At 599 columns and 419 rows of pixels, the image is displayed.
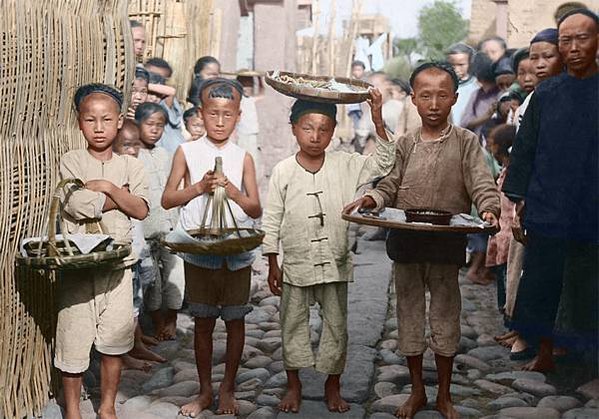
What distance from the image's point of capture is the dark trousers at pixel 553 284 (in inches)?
180

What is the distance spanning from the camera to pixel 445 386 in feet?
13.9

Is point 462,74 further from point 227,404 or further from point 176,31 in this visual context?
point 227,404

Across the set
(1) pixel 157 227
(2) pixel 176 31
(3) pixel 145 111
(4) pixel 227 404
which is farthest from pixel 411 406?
(2) pixel 176 31

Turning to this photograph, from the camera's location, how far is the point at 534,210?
4.60 meters

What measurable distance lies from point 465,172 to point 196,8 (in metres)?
6.22

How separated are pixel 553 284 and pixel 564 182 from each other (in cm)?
64

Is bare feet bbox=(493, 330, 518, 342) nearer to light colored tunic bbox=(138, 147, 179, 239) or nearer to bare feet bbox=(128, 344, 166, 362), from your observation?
bare feet bbox=(128, 344, 166, 362)

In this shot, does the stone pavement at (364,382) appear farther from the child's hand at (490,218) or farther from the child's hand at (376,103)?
the child's hand at (376,103)

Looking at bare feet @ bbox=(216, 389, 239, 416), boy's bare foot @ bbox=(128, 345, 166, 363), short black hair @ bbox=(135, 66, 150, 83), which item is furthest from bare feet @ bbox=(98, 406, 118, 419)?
short black hair @ bbox=(135, 66, 150, 83)

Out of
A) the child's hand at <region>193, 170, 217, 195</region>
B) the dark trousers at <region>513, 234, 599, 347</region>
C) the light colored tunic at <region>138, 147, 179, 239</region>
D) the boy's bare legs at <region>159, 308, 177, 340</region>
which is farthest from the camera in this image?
the boy's bare legs at <region>159, 308, 177, 340</region>

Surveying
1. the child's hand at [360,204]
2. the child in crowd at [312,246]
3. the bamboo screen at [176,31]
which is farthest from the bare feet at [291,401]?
the bamboo screen at [176,31]

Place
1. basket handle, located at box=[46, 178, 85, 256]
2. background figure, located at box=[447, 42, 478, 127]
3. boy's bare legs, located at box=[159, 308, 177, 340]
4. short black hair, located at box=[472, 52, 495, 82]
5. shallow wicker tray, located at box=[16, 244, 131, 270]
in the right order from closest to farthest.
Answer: shallow wicker tray, located at box=[16, 244, 131, 270] → basket handle, located at box=[46, 178, 85, 256] → boy's bare legs, located at box=[159, 308, 177, 340] → short black hair, located at box=[472, 52, 495, 82] → background figure, located at box=[447, 42, 478, 127]

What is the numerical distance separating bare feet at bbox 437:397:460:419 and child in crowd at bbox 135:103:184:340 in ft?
6.84

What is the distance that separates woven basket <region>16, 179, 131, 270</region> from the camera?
3.34m
